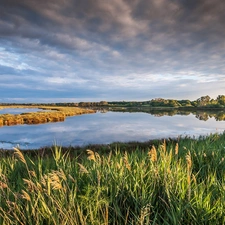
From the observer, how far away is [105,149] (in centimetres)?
1723

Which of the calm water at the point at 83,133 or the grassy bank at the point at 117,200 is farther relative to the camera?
the calm water at the point at 83,133

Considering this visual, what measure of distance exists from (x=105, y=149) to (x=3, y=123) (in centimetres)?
4367

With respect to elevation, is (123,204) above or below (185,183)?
below

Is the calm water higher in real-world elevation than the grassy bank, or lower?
lower

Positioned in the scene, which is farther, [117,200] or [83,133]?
[83,133]

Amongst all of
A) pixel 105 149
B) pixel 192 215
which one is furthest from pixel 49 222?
pixel 105 149

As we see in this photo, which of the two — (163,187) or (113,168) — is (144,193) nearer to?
(163,187)

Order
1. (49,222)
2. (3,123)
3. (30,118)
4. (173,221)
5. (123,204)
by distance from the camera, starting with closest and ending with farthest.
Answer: (49,222) < (173,221) < (123,204) < (3,123) < (30,118)

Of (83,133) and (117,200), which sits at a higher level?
(117,200)

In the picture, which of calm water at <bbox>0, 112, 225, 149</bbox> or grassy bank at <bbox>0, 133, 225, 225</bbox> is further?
calm water at <bbox>0, 112, 225, 149</bbox>

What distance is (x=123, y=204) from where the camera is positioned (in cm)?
428

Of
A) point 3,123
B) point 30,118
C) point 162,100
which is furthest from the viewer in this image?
point 162,100

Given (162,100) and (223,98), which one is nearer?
(223,98)

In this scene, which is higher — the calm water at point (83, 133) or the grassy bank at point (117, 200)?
the grassy bank at point (117, 200)
